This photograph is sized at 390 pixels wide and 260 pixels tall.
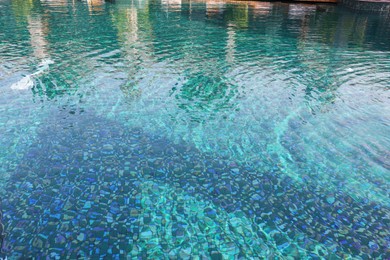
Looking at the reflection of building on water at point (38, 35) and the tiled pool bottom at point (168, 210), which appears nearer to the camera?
the tiled pool bottom at point (168, 210)

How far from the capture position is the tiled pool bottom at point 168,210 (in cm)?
557

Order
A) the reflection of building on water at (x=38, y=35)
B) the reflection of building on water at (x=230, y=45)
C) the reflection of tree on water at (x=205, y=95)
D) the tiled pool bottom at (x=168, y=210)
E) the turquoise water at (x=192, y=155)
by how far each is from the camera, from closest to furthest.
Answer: the tiled pool bottom at (x=168, y=210)
the turquoise water at (x=192, y=155)
the reflection of tree on water at (x=205, y=95)
the reflection of building on water at (x=38, y=35)
the reflection of building on water at (x=230, y=45)

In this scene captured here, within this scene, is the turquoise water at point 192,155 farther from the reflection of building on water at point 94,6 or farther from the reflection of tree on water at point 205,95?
the reflection of building on water at point 94,6

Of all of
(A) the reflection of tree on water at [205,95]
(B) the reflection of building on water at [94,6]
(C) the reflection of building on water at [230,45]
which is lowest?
(A) the reflection of tree on water at [205,95]

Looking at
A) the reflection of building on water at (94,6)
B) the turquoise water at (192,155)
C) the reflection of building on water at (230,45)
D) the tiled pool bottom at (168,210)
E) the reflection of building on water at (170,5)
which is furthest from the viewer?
the reflection of building on water at (170,5)

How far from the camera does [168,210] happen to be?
6465mm

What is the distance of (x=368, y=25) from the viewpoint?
30.0 metres

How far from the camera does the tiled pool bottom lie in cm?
557

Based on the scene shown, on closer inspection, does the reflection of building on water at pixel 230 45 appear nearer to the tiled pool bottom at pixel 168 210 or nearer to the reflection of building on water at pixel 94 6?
the tiled pool bottom at pixel 168 210

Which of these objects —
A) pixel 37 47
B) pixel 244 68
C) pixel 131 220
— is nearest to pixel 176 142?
pixel 131 220

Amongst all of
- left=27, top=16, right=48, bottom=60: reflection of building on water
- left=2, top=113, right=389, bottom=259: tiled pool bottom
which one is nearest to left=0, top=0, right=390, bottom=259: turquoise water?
left=2, top=113, right=389, bottom=259: tiled pool bottom

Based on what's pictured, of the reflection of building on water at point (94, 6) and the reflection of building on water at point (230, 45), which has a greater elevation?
the reflection of building on water at point (94, 6)

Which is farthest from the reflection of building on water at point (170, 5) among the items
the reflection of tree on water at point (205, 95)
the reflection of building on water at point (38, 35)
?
the reflection of tree on water at point (205, 95)

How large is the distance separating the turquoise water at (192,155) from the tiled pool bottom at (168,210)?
0.03 m
